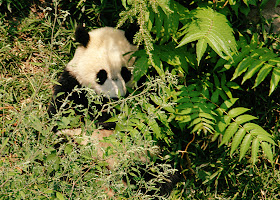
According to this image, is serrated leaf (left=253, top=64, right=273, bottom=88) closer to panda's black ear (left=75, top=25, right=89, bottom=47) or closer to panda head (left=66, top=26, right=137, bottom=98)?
panda head (left=66, top=26, right=137, bottom=98)

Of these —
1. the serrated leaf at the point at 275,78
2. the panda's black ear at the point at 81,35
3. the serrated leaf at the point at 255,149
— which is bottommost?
the serrated leaf at the point at 255,149

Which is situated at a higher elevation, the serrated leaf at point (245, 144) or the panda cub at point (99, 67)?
the panda cub at point (99, 67)

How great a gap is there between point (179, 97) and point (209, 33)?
0.80 m

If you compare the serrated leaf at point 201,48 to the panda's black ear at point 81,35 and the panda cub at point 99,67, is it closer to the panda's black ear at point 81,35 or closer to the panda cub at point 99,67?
the panda cub at point 99,67

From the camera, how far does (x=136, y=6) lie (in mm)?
2469

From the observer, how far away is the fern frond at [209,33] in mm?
2426

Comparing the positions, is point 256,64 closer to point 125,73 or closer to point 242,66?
point 242,66

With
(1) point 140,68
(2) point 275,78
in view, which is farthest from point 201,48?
(2) point 275,78

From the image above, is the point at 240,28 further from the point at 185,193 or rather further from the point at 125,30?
the point at 185,193

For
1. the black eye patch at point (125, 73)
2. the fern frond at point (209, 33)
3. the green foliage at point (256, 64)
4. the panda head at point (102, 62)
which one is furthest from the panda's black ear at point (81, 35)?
the green foliage at point (256, 64)

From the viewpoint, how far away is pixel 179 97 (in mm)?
3105

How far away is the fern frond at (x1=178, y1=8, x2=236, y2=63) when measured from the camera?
7.96 ft

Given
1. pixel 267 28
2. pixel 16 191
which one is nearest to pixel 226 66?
pixel 267 28

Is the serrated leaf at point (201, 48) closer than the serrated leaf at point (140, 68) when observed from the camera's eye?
Yes
